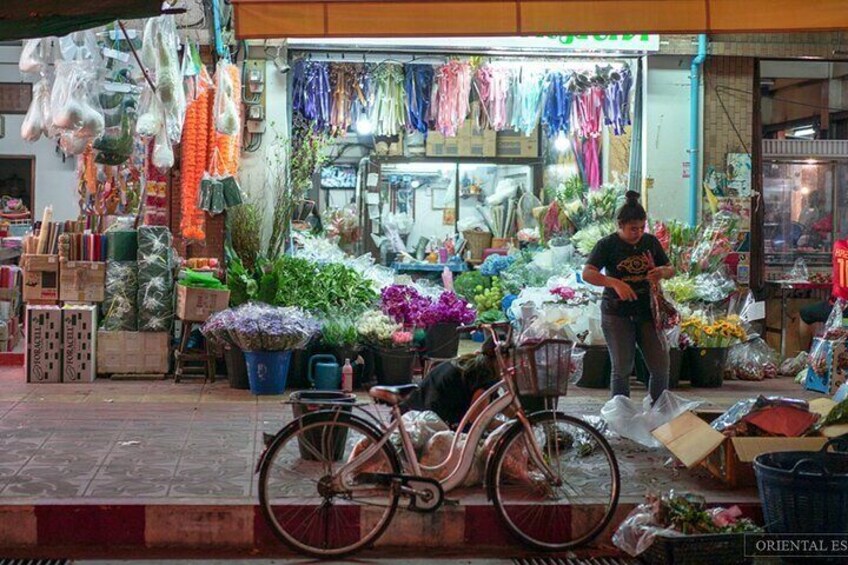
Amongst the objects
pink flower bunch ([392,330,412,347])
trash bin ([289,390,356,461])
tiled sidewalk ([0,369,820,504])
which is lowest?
tiled sidewalk ([0,369,820,504])

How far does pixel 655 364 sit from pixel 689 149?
5275 mm

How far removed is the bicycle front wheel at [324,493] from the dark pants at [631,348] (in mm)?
3197

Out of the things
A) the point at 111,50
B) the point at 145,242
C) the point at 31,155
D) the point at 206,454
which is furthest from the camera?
the point at 31,155

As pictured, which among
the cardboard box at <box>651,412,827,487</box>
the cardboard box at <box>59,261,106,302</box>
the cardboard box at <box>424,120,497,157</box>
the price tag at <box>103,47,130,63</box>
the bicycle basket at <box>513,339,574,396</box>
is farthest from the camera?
the cardboard box at <box>424,120,497,157</box>

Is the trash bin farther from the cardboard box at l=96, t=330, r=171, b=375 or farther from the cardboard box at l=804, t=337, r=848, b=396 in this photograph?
the cardboard box at l=804, t=337, r=848, b=396

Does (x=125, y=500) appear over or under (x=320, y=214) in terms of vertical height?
under

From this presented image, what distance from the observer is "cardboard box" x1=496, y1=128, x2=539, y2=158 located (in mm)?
17172

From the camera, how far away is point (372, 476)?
671 cm

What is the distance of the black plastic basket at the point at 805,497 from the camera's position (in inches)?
258

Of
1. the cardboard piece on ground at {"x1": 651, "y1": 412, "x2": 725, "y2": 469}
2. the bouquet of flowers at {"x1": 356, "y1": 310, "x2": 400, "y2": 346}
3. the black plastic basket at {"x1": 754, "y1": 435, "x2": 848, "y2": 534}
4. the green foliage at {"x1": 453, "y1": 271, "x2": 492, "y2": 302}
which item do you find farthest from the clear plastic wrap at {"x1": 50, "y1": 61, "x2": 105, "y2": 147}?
the black plastic basket at {"x1": 754, "y1": 435, "x2": 848, "y2": 534}

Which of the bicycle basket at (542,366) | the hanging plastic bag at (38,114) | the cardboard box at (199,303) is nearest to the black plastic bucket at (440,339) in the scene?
the cardboard box at (199,303)

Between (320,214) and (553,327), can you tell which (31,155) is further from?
(553,327)

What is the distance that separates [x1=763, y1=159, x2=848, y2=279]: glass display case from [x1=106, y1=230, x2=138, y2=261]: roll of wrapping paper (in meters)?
7.97

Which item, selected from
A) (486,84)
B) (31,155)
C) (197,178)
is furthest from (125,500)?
(31,155)
